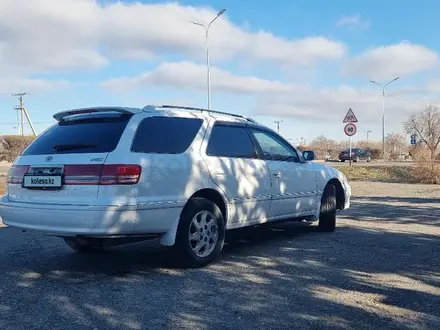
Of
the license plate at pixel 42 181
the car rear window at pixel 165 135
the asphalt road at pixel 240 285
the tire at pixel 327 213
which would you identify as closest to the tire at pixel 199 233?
the asphalt road at pixel 240 285

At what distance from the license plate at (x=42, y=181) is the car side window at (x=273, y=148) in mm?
2653

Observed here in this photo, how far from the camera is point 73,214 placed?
4.55 m

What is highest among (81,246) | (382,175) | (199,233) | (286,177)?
(286,177)

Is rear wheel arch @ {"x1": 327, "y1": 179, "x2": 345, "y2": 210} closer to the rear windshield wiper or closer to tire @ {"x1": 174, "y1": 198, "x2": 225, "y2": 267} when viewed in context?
tire @ {"x1": 174, "y1": 198, "x2": 225, "y2": 267}

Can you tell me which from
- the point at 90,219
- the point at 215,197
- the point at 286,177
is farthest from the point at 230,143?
the point at 90,219

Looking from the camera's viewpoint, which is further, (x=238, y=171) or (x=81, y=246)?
(x=81, y=246)

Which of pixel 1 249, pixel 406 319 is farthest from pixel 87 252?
pixel 406 319

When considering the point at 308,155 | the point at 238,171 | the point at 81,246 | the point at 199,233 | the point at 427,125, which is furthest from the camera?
the point at 427,125

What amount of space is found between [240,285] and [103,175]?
1630 mm

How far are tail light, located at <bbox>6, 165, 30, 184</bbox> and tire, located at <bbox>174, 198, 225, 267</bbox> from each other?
1.69m

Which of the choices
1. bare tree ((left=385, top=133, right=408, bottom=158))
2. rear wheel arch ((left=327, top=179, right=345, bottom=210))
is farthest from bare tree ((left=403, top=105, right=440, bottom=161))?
rear wheel arch ((left=327, top=179, right=345, bottom=210))

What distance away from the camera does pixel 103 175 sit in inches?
180

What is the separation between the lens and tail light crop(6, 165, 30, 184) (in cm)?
507

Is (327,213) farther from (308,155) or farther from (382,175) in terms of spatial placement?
(382,175)
